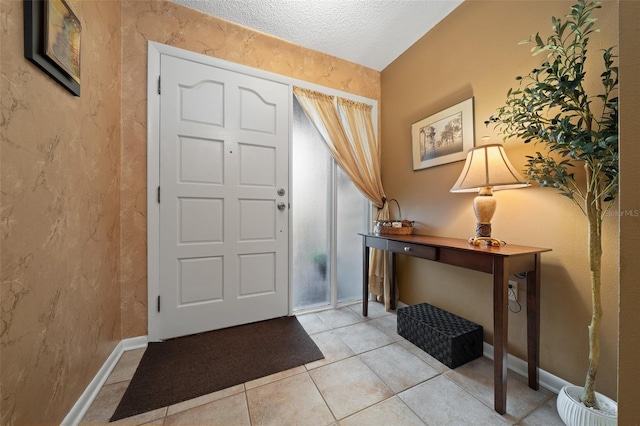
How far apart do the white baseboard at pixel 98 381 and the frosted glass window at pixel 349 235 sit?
171 centimetres

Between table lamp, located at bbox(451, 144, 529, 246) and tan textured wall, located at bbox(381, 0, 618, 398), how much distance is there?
0.19 meters

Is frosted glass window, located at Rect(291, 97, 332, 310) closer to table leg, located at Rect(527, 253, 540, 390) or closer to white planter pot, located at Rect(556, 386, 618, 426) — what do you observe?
table leg, located at Rect(527, 253, 540, 390)

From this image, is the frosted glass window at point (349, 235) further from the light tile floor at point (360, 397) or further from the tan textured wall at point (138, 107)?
the tan textured wall at point (138, 107)

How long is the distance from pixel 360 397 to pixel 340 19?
263 centimetres

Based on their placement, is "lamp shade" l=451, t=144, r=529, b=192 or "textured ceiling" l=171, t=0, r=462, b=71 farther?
"textured ceiling" l=171, t=0, r=462, b=71

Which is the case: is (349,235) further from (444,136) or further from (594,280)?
(594,280)

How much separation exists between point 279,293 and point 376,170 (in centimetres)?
156

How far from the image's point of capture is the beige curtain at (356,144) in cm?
222

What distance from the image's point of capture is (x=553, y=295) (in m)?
1.26

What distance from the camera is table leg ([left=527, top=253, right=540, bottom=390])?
1.23m

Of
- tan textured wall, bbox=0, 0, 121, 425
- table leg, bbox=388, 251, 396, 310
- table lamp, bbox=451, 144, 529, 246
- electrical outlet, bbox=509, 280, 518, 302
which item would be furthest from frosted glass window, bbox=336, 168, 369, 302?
tan textured wall, bbox=0, 0, 121, 425

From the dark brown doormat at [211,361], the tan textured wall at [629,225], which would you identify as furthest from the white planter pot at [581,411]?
the dark brown doormat at [211,361]

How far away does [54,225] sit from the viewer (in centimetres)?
93

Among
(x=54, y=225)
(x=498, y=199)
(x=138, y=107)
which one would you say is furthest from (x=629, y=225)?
(x=138, y=107)
